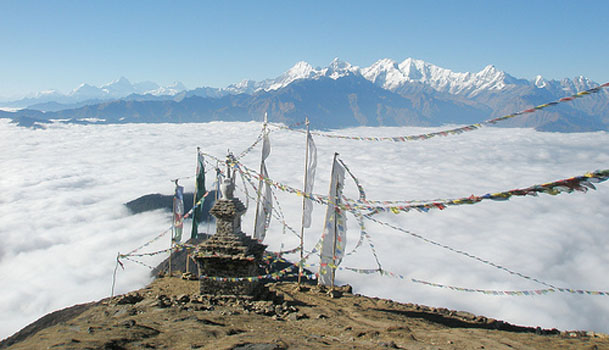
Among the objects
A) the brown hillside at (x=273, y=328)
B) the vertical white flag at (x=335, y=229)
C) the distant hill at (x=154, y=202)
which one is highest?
the vertical white flag at (x=335, y=229)

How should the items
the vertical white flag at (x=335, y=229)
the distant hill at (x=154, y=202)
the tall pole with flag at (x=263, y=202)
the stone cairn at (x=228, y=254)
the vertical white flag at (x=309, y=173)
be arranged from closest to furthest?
1. the stone cairn at (x=228, y=254)
2. the vertical white flag at (x=335, y=229)
3. the vertical white flag at (x=309, y=173)
4. the tall pole with flag at (x=263, y=202)
5. the distant hill at (x=154, y=202)

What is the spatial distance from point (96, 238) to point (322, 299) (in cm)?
9124

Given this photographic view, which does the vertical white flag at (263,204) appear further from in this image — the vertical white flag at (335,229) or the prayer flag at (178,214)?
the prayer flag at (178,214)

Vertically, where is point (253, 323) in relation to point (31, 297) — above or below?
above

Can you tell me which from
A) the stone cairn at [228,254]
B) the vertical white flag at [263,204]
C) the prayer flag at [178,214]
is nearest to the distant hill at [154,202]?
the prayer flag at [178,214]

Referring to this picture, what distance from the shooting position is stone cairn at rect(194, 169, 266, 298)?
19.8 metres

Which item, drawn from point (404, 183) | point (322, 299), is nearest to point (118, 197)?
point (404, 183)

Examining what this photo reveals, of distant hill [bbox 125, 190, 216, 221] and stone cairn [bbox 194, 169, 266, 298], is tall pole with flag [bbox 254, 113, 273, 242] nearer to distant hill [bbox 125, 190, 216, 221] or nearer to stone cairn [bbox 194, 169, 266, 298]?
stone cairn [bbox 194, 169, 266, 298]

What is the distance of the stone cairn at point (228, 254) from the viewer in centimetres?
Result: 1983

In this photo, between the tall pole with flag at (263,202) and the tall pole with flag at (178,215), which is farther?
the tall pole with flag at (178,215)

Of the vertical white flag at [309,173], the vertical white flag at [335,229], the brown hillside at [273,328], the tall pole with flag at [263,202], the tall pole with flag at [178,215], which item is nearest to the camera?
the brown hillside at [273,328]

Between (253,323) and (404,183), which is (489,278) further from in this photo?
(404,183)

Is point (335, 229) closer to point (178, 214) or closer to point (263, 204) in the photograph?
point (263, 204)

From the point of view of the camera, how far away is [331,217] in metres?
23.0
